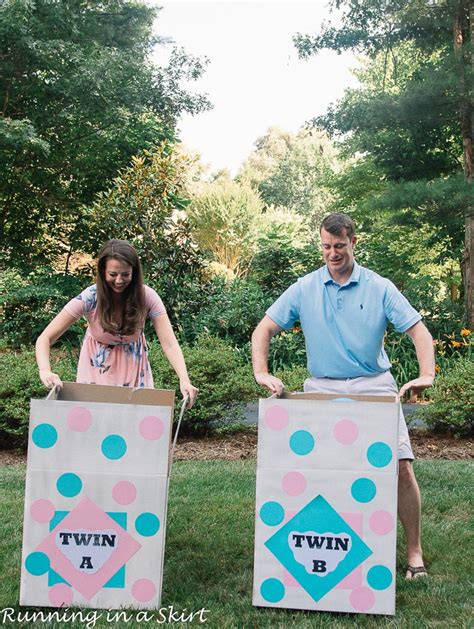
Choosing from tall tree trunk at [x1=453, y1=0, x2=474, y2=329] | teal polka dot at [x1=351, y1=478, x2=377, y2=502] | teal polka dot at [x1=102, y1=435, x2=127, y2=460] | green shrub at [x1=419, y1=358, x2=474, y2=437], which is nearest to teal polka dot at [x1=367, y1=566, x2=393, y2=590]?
teal polka dot at [x1=351, y1=478, x2=377, y2=502]

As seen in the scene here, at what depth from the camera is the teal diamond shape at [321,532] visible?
267cm

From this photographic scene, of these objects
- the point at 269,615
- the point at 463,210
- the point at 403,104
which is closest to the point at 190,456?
the point at 269,615

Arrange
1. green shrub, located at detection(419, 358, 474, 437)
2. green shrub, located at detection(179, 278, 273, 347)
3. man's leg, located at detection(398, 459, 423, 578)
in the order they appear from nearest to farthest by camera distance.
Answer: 1. man's leg, located at detection(398, 459, 423, 578)
2. green shrub, located at detection(419, 358, 474, 437)
3. green shrub, located at detection(179, 278, 273, 347)

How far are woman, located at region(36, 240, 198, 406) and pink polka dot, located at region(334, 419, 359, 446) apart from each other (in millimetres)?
733

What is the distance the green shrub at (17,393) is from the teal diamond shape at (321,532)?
3.43m

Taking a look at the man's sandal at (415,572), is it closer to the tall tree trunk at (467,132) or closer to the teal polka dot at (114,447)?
the teal polka dot at (114,447)

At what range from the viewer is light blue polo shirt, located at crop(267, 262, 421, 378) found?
2.97 metres

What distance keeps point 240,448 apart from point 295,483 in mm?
3348

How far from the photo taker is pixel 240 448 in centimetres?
600

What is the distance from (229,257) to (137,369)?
610 inches

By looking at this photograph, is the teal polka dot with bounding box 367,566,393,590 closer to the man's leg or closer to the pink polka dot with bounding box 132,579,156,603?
the man's leg

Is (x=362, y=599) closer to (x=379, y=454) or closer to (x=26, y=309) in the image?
(x=379, y=454)

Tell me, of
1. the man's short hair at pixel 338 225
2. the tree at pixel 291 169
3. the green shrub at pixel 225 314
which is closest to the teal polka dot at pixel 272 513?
the man's short hair at pixel 338 225

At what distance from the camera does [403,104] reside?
890 cm
